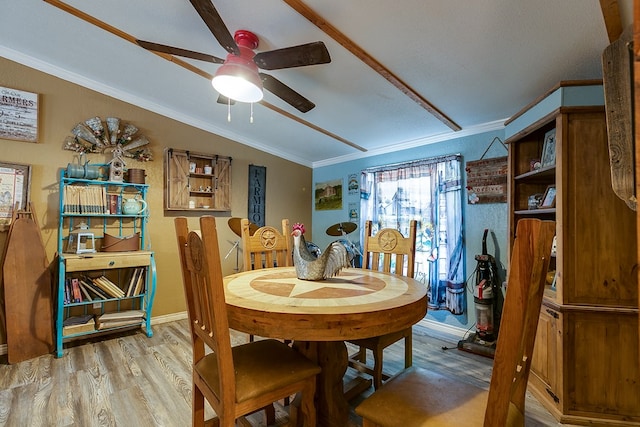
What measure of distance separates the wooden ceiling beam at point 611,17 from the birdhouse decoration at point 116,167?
4.03 meters

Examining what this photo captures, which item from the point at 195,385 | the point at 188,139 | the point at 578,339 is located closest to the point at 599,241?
the point at 578,339

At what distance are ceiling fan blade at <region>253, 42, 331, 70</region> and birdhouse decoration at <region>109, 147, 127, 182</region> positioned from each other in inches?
87.9

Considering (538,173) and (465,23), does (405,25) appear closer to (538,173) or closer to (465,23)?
(465,23)

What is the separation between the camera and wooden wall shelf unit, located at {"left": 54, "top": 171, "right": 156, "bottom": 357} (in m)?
2.81

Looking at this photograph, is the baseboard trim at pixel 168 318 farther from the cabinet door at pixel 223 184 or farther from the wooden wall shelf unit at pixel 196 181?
the cabinet door at pixel 223 184

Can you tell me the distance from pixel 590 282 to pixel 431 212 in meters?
Answer: 1.65

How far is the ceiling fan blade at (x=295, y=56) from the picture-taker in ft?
5.48

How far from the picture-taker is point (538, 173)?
2236 millimetres

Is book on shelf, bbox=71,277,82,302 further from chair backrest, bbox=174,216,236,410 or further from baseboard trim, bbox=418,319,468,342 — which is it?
baseboard trim, bbox=418,319,468,342

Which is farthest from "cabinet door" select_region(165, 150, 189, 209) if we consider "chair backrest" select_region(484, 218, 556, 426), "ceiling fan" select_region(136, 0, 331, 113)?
"chair backrest" select_region(484, 218, 556, 426)

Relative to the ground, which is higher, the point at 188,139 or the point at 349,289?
the point at 188,139

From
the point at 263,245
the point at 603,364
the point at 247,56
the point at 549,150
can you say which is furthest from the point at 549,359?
the point at 247,56

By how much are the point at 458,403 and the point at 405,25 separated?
6.55ft

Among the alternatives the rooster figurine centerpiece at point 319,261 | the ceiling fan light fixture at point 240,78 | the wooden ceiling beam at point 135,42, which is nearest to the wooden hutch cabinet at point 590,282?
the rooster figurine centerpiece at point 319,261
